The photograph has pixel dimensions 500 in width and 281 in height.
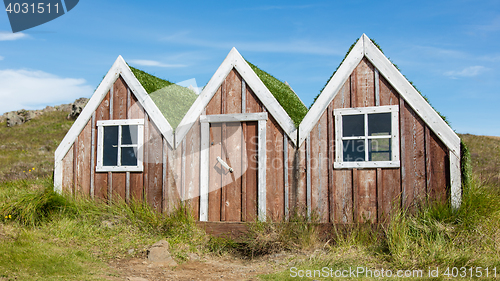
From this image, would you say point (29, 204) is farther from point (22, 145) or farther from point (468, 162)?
point (22, 145)

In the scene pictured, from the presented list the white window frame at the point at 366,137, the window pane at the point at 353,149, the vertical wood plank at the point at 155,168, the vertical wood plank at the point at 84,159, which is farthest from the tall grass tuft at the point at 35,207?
the window pane at the point at 353,149

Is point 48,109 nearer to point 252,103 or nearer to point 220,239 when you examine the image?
point 252,103

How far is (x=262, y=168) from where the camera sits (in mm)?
7738

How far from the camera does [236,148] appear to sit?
7914 millimetres

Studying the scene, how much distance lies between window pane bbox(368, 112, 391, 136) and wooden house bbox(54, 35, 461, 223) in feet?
0.07

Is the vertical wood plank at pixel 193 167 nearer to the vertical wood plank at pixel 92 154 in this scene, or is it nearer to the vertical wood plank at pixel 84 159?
the vertical wood plank at pixel 92 154

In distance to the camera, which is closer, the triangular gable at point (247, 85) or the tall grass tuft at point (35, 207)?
the triangular gable at point (247, 85)

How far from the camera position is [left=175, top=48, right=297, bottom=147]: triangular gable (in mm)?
7645

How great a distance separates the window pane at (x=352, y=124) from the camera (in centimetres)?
752

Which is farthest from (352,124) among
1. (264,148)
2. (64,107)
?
(64,107)

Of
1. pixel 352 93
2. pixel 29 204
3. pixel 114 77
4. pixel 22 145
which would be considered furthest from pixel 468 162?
pixel 22 145

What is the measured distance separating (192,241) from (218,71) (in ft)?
11.9

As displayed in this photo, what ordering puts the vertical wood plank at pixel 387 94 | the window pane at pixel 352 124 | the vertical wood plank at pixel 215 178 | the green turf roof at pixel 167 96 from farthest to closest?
the green turf roof at pixel 167 96 < the vertical wood plank at pixel 215 178 < the window pane at pixel 352 124 < the vertical wood plank at pixel 387 94

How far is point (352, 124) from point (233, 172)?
265 cm
